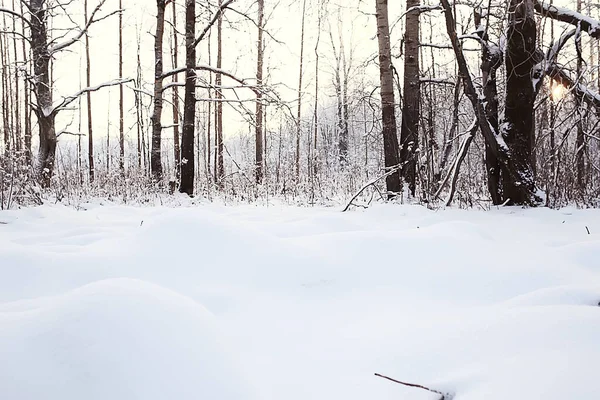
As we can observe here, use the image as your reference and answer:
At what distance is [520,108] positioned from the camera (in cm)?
409

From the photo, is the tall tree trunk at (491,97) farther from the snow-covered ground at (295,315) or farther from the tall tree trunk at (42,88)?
the tall tree trunk at (42,88)

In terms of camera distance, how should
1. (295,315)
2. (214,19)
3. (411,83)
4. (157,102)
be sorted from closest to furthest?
1. (295,315)
2. (411,83)
3. (214,19)
4. (157,102)

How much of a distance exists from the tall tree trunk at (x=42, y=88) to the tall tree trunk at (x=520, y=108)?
8074mm

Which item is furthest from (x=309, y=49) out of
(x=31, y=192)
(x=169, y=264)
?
(x=169, y=264)

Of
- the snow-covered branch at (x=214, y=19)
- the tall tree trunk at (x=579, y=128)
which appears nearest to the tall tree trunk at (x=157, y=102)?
the snow-covered branch at (x=214, y=19)

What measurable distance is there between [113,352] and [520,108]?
4.41 meters

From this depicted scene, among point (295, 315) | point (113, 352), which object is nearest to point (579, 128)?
point (295, 315)

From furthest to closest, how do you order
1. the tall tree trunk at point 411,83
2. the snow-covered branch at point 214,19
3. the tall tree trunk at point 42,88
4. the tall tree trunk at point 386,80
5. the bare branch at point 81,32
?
the tall tree trunk at point 42,88, the bare branch at point 81,32, the snow-covered branch at point 214,19, the tall tree trunk at point 386,80, the tall tree trunk at point 411,83

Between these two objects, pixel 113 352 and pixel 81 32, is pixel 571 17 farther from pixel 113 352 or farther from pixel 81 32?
pixel 81 32

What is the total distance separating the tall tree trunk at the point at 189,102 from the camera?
7.75 meters

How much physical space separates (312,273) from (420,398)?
964mm

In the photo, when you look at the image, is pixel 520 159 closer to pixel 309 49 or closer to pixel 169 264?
pixel 169 264

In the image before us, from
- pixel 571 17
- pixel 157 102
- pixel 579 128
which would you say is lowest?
pixel 579 128

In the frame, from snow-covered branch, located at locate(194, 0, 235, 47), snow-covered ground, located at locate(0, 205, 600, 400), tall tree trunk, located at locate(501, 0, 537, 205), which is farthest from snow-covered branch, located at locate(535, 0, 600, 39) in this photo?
snow-covered branch, located at locate(194, 0, 235, 47)
